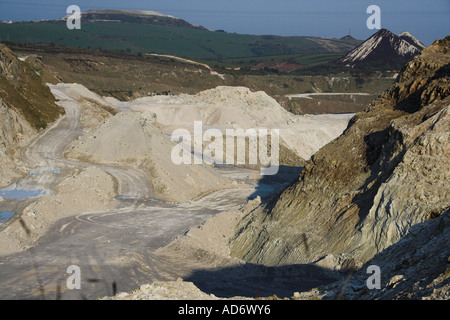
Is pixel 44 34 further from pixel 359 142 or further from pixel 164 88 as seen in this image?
pixel 359 142

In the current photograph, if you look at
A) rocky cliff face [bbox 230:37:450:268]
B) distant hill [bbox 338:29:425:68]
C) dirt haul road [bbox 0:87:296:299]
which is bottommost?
dirt haul road [bbox 0:87:296:299]

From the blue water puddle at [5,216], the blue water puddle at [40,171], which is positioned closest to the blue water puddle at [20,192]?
the blue water puddle at [40,171]

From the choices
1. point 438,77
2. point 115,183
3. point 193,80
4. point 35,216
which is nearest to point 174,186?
point 115,183

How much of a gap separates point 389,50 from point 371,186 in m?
120

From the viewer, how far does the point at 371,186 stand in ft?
58.9

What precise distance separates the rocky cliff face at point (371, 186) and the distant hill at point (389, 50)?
347ft

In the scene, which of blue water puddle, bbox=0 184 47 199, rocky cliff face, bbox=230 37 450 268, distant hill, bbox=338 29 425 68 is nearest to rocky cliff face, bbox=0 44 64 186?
blue water puddle, bbox=0 184 47 199

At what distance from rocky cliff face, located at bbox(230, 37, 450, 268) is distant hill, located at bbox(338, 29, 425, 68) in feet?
347

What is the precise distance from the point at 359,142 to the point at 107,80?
6812 cm

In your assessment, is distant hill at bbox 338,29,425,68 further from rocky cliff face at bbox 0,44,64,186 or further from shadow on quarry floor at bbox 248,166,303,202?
rocky cliff face at bbox 0,44,64,186

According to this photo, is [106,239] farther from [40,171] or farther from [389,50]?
[389,50]

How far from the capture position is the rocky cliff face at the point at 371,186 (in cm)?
1559

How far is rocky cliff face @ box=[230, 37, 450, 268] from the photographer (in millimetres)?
15586

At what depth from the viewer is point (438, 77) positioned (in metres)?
21.7
